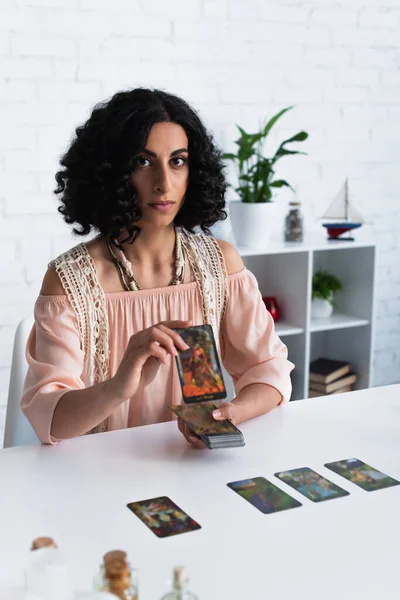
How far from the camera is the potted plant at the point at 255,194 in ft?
10.3

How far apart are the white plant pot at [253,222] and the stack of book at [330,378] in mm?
702

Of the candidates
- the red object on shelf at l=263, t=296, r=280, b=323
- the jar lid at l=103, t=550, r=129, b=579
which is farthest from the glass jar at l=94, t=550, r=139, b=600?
the red object on shelf at l=263, t=296, r=280, b=323

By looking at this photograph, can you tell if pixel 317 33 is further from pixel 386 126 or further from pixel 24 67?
pixel 24 67

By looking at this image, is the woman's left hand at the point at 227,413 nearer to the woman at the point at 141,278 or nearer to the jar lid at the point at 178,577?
the woman at the point at 141,278

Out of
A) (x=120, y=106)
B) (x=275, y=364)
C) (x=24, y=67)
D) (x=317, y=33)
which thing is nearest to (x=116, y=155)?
(x=120, y=106)

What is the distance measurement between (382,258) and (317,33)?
1105mm

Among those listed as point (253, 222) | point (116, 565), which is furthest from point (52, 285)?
point (253, 222)

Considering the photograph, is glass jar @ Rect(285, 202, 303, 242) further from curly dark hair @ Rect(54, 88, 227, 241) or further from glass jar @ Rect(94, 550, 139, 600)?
glass jar @ Rect(94, 550, 139, 600)

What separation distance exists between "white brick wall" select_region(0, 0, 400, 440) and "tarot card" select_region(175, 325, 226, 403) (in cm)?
164

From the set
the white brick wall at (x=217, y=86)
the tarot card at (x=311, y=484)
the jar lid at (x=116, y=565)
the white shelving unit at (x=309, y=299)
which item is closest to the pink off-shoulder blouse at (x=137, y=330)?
the tarot card at (x=311, y=484)

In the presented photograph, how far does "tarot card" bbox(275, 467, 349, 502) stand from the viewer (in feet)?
4.35

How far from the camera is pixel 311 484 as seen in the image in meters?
1.37

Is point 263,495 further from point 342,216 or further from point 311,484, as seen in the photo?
point 342,216

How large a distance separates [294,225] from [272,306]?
35 centimetres
